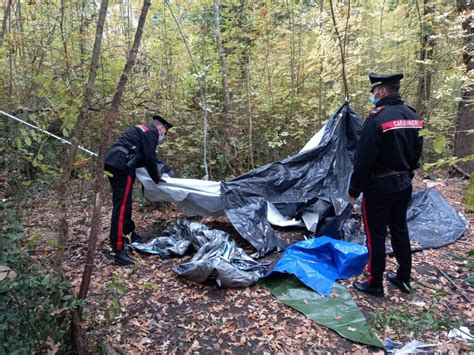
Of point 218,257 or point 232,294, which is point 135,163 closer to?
point 218,257

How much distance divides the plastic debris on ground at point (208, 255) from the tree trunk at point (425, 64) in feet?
17.0

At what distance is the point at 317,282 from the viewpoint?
2.81 metres

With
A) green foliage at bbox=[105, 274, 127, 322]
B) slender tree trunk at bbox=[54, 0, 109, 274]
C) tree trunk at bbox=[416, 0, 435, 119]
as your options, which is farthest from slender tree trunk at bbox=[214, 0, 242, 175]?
tree trunk at bbox=[416, 0, 435, 119]

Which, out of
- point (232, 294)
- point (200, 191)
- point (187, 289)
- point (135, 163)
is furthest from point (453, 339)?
point (135, 163)

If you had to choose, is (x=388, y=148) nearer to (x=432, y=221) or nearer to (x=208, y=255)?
(x=208, y=255)

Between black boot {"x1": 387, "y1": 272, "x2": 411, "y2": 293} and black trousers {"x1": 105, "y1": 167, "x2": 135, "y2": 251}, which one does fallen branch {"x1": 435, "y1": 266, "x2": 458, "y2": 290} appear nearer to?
black boot {"x1": 387, "y1": 272, "x2": 411, "y2": 293}

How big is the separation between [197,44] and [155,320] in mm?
5662

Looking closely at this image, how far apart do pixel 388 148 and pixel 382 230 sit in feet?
2.26

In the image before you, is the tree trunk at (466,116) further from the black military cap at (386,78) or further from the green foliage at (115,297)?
the green foliage at (115,297)

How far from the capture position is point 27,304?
1662 mm

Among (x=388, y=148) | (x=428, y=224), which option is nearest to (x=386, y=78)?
(x=388, y=148)

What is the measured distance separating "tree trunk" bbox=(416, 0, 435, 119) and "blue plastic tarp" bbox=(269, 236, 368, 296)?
461 cm

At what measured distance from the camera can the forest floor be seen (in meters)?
2.11

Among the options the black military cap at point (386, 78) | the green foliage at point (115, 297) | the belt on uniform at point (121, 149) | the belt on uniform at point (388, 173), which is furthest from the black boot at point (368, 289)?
the belt on uniform at point (121, 149)
